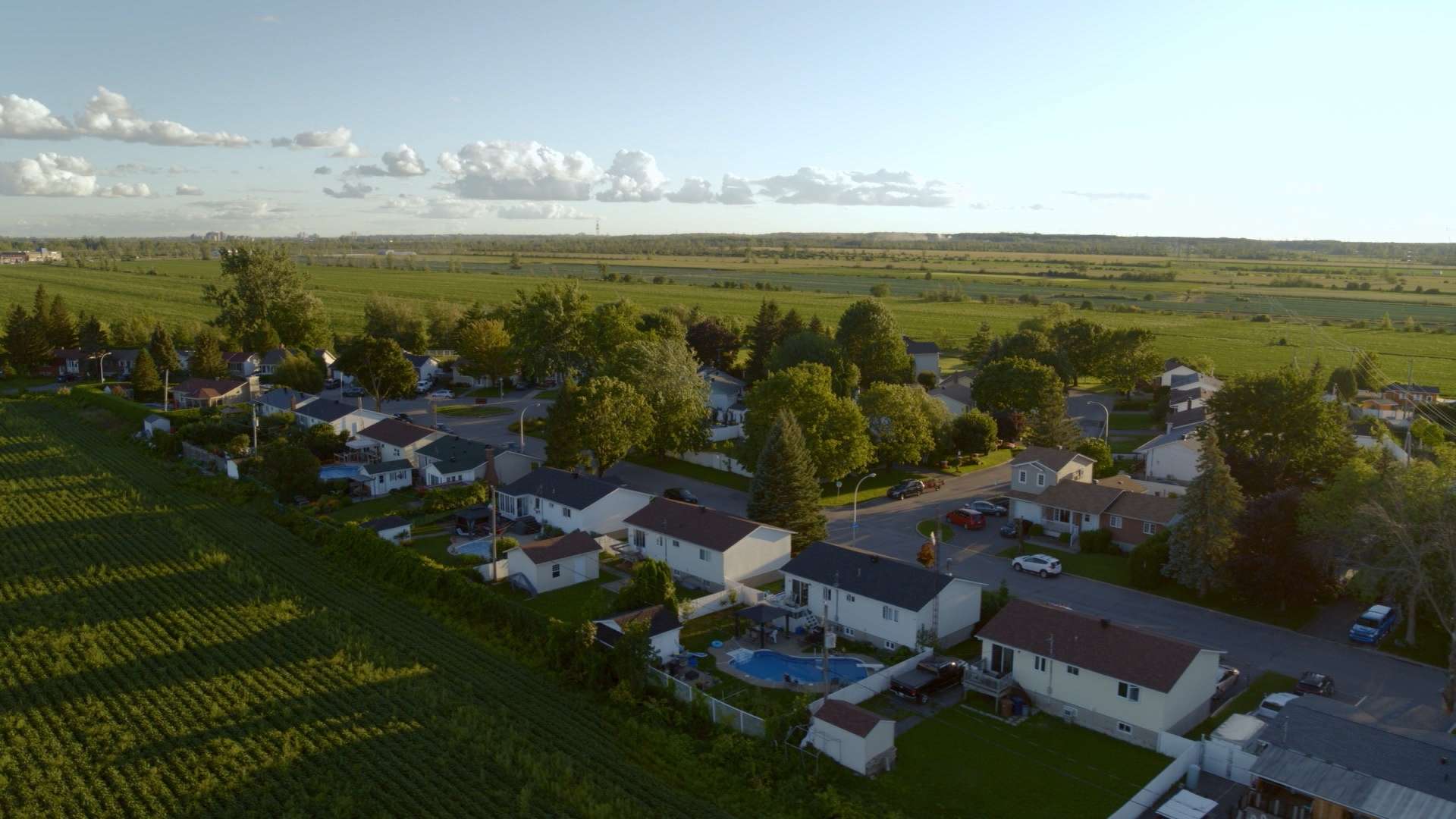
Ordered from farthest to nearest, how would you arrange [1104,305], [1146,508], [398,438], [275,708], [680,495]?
[1104,305] < [398,438] < [680,495] < [1146,508] < [275,708]

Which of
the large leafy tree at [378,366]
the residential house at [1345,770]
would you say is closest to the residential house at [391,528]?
the large leafy tree at [378,366]

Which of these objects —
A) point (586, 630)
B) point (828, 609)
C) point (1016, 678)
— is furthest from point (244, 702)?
point (1016, 678)

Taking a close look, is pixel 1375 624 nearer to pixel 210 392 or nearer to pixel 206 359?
pixel 210 392

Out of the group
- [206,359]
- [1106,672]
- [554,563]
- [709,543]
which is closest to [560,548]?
[554,563]

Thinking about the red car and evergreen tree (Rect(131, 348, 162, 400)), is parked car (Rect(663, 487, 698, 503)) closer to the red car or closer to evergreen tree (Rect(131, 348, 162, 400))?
the red car

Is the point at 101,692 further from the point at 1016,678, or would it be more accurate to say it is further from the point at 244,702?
the point at 1016,678

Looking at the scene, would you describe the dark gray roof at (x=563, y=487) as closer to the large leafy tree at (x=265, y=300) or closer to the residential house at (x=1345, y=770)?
the residential house at (x=1345, y=770)
